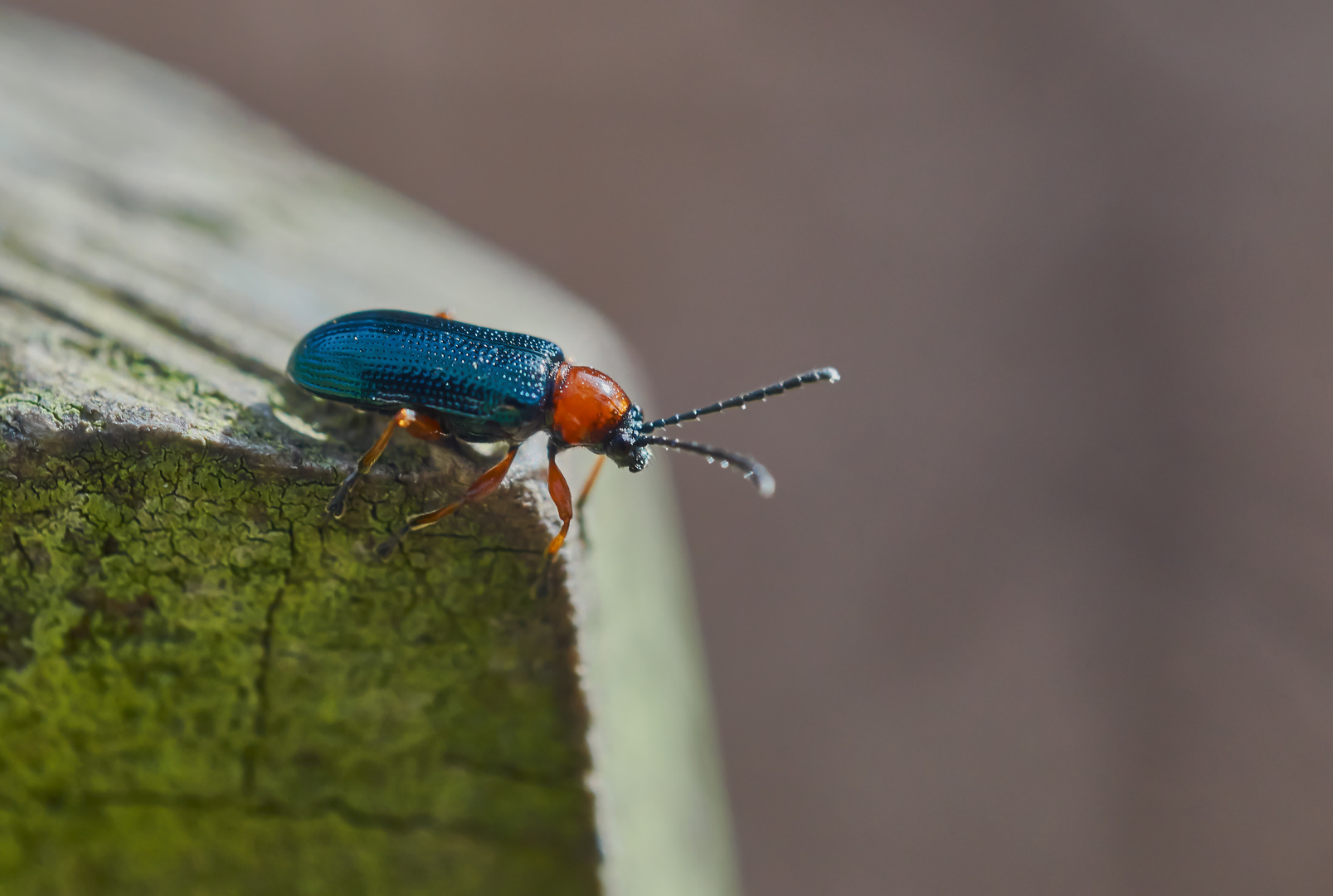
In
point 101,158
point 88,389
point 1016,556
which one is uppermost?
point 101,158

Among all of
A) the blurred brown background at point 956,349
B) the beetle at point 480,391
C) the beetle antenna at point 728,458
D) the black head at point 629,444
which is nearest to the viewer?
the beetle at point 480,391

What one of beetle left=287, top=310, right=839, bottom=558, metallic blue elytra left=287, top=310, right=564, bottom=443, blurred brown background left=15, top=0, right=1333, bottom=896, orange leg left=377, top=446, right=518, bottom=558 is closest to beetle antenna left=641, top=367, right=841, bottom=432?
beetle left=287, top=310, right=839, bottom=558

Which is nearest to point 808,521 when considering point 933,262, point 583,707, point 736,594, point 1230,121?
point 736,594

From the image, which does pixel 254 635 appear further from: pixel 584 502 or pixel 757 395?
pixel 757 395

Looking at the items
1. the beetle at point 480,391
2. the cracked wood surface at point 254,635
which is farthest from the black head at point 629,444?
the cracked wood surface at point 254,635

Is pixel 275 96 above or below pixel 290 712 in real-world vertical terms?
above

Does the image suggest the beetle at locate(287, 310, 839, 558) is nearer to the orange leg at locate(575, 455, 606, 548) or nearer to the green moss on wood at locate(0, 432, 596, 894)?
the orange leg at locate(575, 455, 606, 548)

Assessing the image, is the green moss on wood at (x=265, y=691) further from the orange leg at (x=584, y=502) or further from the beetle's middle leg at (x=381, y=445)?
the orange leg at (x=584, y=502)

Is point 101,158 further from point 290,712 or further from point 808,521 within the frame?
point 808,521
